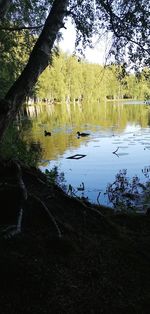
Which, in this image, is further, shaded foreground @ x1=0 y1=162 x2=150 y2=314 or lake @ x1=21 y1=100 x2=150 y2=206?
lake @ x1=21 y1=100 x2=150 y2=206

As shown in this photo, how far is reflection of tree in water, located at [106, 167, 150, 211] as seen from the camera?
43.6ft

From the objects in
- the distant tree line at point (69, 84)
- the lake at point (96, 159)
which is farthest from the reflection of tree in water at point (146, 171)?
the distant tree line at point (69, 84)

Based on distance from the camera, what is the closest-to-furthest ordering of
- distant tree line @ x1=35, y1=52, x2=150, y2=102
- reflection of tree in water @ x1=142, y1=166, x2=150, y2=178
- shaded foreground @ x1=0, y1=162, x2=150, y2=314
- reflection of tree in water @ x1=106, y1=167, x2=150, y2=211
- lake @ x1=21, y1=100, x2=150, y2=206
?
shaded foreground @ x1=0, y1=162, x2=150, y2=314
reflection of tree in water @ x1=106, y1=167, x2=150, y2=211
lake @ x1=21, y1=100, x2=150, y2=206
reflection of tree in water @ x1=142, y1=166, x2=150, y2=178
distant tree line @ x1=35, y1=52, x2=150, y2=102

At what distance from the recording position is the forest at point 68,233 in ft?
13.0

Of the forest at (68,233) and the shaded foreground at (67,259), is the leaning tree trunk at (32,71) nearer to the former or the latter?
the forest at (68,233)

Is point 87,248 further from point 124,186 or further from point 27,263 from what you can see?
point 124,186

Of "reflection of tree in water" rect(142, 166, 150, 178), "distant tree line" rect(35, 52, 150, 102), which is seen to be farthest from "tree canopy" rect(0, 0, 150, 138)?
"distant tree line" rect(35, 52, 150, 102)

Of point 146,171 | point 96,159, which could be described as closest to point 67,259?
point 146,171

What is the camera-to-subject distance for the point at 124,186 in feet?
54.6

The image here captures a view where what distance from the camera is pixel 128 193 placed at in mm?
15008

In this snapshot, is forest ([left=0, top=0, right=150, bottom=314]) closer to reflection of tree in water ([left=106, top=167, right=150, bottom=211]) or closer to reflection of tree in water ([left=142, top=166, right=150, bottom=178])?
reflection of tree in water ([left=106, top=167, right=150, bottom=211])

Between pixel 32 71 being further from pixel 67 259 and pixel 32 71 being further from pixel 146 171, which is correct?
pixel 146 171

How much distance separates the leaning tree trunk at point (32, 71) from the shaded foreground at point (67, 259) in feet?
4.28

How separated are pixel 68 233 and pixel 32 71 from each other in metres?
2.66
